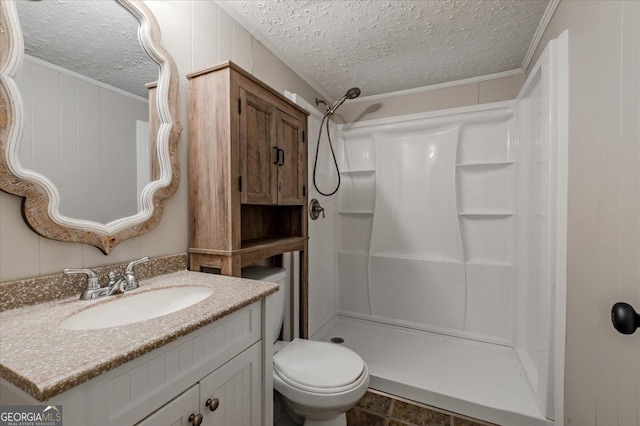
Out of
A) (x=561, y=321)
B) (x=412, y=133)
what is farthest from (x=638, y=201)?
(x=412, y=133)

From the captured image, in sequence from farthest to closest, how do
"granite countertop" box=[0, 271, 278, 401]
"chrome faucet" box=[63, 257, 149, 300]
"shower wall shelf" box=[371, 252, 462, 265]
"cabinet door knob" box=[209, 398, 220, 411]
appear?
"shower wall shelf" box=[371, 252, 462, 265], "chrome faucet" box=[63, 257, 149, 300], "cabinet door knob" box=[209, 398, 220, 411], "granite countertop" box=[0, 271, 278, 401]

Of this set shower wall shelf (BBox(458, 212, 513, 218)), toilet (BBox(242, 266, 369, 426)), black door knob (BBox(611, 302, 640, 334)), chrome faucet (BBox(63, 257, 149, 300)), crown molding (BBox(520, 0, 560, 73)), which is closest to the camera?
Result: black door knob (BBox(611, 302, 640, 334))

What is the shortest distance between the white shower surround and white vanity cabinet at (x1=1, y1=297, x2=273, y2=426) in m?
1.14

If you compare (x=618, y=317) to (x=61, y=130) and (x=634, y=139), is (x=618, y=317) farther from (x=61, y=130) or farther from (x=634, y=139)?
(x=61, y=130)

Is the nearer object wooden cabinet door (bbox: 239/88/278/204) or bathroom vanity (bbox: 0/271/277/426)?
bathroom vanity (bbox: 0/271/277/426)

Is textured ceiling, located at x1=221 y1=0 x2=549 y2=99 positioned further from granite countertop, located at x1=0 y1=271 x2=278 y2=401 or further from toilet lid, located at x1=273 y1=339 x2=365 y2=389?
toilet lid, located at x1=273 y1=339 x2=365 y2=389

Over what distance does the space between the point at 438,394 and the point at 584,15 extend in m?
1.96

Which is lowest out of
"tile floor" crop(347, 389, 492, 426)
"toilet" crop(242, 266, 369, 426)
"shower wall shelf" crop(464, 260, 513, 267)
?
"tile floor" crop(347, 389, 492, 426)

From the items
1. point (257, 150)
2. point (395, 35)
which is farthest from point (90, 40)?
point (395, 35)

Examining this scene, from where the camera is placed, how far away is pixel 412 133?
2.53 meters

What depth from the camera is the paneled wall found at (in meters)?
0.87

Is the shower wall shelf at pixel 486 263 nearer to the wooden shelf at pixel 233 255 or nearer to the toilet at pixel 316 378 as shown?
the toilet at pixel 316 378

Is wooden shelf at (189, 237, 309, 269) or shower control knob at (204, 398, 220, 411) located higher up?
wooden shelf at (189, 237, 309, 269)

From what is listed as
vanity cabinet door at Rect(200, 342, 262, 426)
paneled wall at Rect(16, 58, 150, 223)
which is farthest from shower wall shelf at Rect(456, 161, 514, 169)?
paneled wall at Rect(16, 58, 150, 223)
